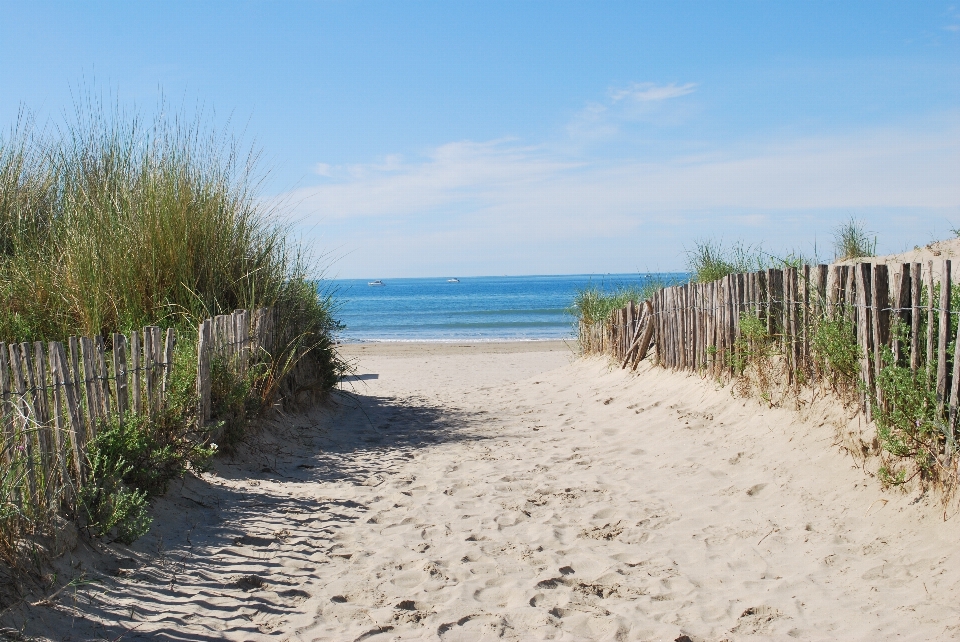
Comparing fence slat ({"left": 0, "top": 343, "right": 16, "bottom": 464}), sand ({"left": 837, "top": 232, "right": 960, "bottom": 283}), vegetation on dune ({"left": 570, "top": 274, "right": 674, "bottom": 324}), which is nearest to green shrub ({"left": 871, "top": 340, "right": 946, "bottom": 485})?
fence slat ({"left": 0, "top": 343, "right": 16, "bottom": 464})

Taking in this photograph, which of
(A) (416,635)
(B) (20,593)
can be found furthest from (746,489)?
(B) (20,593)

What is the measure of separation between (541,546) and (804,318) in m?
2.94

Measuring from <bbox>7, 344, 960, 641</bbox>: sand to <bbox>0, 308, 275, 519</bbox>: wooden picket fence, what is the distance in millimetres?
362

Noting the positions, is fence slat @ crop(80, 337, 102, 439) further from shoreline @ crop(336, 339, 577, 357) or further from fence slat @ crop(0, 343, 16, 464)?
shoreline @ crop(336, 339, 577, 357)

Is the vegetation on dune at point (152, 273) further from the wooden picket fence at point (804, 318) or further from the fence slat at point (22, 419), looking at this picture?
the wooden picket fence at point (804, 318)

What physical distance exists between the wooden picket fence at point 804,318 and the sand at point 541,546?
0.56 metres

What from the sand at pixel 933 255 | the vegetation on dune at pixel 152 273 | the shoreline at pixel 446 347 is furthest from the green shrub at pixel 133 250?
the shoreline at pixel 446 347

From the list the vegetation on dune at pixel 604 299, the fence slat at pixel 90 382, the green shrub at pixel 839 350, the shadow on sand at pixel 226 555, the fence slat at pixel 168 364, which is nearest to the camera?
the shadow on sand at pixel 226 555

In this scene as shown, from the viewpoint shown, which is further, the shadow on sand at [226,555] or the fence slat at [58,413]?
the fence slat at [58,413]

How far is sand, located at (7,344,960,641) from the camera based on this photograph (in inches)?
124

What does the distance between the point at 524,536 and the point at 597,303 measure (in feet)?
26.6

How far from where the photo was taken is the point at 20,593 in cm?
293

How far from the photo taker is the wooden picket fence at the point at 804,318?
13.6 feet

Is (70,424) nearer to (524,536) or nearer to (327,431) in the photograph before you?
(524,536)
